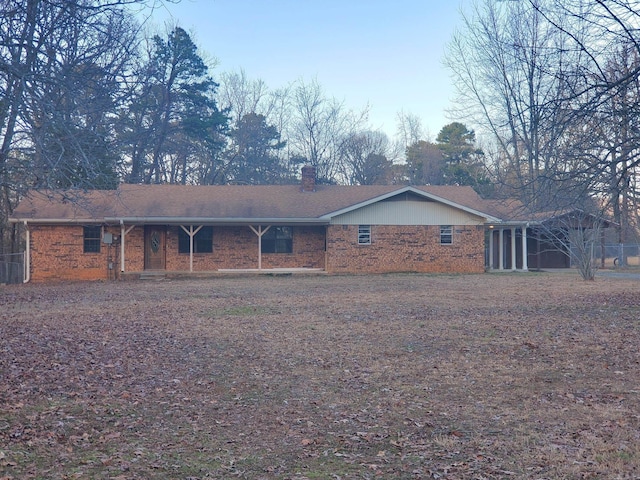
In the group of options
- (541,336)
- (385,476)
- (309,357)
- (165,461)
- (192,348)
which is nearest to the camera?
(385,476)

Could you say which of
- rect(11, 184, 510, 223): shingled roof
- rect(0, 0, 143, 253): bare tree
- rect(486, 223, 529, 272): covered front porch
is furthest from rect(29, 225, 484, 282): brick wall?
rect(0, 0, 143, 253): bare tree

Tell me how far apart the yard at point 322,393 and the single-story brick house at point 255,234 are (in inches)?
488

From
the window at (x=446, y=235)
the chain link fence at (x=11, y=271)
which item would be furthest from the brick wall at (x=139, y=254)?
the window at (x=446, y=235)

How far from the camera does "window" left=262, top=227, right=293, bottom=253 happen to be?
27438mm

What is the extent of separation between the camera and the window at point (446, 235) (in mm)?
27688

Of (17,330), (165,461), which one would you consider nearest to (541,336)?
(165,461)

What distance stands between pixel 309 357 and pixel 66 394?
3.38m

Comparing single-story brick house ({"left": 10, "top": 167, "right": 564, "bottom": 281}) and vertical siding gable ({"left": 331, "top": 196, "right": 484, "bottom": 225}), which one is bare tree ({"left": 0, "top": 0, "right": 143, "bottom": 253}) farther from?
vertical siding gable ({"left": 331, "top": 196, "right": 484, "bottom": 225})

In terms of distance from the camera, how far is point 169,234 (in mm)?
26656

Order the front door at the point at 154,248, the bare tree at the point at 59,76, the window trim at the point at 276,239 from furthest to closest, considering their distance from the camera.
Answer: the window trim at the point at 276,239 < the front door at the point at 154,248 < the bare tree at the point at 59,76

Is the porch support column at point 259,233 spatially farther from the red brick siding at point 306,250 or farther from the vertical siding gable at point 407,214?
the vertical siding gable at point 407,214

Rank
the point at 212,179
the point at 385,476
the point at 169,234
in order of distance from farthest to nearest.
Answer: the point at 212,179 < the point at 169,234 < the point at 385,476

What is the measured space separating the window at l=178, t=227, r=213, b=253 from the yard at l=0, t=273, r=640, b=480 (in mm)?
12855

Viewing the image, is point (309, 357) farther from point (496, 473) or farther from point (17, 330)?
point (17, 330)
